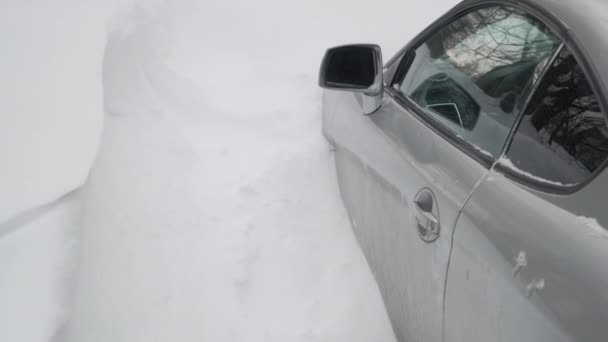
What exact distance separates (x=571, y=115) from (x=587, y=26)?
0.25m

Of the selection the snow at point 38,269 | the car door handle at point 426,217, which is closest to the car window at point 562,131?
the car door handle at point 426,217

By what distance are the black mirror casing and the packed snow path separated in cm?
91

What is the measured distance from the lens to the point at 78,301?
8.35ft

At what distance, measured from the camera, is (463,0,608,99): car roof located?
4.49 feet

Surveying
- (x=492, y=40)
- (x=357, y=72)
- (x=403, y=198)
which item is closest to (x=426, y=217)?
(x=403, y=198)

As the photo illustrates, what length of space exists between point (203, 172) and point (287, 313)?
4.69 feet

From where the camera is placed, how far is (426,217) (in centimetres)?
172

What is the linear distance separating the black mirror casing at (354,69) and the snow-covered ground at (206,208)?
35.8 inches

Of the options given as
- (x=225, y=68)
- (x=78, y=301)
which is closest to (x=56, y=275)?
(x=78, y=301)

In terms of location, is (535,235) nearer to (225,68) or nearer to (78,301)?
(78,301)

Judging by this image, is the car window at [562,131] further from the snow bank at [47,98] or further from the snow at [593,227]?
the snow bank at [47,98]

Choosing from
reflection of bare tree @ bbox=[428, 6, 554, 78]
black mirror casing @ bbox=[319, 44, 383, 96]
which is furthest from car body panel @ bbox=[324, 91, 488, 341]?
reflection of bare tree @ bbox=[428, 6, 554, 78]

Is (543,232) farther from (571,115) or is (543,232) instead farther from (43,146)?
(43,146)

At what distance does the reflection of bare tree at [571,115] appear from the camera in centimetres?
134
